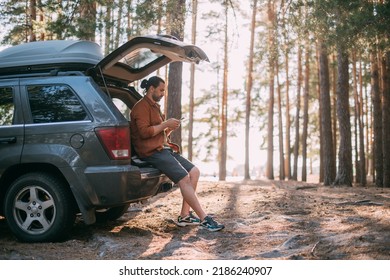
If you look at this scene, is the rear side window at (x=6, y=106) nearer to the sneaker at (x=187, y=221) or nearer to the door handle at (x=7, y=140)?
the door handle at (x=7, y=140)

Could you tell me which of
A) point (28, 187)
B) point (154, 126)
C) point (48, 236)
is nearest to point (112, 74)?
point (154, 126)

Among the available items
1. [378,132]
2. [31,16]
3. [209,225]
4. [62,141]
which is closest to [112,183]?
[62,141]

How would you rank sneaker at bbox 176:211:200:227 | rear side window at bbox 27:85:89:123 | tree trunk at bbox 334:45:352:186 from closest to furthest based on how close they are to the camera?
rear side window at bbox 27:85:89:123 → sneaker at bbox 176:211:200:227 → tree trunk at bbox 334:45:352:186

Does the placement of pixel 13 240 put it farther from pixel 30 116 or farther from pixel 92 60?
pixel 92 60

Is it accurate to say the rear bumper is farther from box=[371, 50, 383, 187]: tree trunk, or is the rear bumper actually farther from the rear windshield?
box=[371, 50, 383, 187]: tree trunk

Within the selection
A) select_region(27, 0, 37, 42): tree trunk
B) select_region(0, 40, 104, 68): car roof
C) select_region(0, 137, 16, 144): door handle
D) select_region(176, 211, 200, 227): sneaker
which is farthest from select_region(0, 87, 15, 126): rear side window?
select_region(27, 0, 37, 42): tree trunk

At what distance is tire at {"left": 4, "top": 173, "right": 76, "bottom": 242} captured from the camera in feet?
16.1

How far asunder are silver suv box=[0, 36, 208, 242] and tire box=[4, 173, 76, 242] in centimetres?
1

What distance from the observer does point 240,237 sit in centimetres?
538

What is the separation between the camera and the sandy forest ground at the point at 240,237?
14.7ft

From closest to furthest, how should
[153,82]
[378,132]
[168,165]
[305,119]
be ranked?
1. [168,165]
2. [153,82]
3. [378,132]
4. [305,119]

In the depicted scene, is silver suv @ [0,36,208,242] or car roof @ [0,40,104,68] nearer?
silver suv @ [0,36,208,242]

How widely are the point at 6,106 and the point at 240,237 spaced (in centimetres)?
331

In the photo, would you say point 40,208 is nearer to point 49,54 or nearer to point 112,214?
point 112,214
